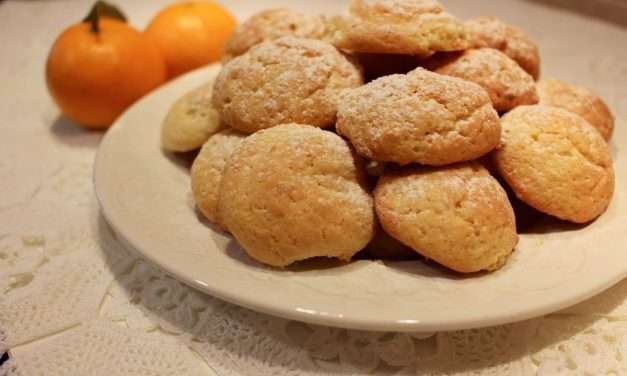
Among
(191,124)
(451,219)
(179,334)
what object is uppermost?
(451,219)

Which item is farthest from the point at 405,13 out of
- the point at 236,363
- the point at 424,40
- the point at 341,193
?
the point at 236,363

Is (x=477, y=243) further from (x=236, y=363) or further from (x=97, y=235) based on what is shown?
(x=97, y=235)

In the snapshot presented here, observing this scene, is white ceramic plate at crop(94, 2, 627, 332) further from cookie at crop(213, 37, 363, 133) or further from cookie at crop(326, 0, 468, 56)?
cookie at crop(326, 0, 468, 56)

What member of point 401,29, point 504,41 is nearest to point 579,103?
point 504,41

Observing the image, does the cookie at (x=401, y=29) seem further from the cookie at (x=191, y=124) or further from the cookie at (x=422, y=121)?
the cookie at (x=191, y=124)

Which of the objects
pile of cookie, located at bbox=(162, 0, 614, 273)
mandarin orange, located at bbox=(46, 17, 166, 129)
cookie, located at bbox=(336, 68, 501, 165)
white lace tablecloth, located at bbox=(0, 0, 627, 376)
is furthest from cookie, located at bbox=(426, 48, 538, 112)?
mandarin orange, located at bbox=(46, 17, 166, 129)

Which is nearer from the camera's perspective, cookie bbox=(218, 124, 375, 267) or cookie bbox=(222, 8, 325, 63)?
cookie bbox=(218, 124, 375, 267)

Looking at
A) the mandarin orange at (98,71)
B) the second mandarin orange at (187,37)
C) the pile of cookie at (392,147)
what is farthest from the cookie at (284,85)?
the second mandarin orange at (187,37)

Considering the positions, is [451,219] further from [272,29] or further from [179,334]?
[272,29]
